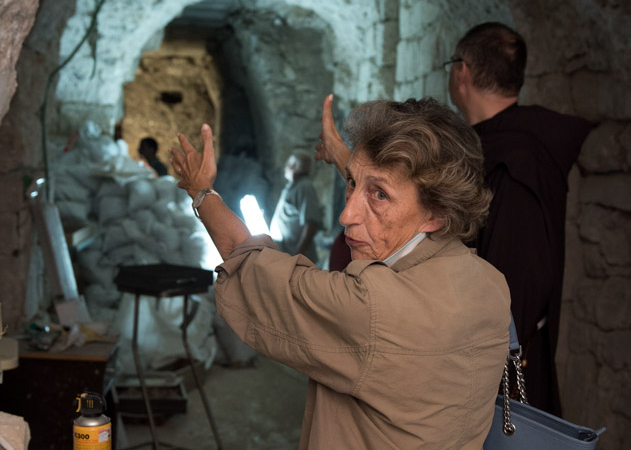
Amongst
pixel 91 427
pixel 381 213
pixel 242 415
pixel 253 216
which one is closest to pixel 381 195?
pixel 381 213

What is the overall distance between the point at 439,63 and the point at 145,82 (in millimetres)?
9742

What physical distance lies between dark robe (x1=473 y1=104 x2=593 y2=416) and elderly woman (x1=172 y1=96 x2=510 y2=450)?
1.82 feet

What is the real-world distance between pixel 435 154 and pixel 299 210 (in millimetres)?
3959

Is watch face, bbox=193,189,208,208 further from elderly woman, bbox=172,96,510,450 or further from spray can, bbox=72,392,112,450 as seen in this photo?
spray can, bbox=72,392,112,450

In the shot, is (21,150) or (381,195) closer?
(381,195)

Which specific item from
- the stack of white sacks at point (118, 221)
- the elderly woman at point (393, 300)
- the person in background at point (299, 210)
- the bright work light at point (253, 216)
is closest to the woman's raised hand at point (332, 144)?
the bright work light at point (253, 216)

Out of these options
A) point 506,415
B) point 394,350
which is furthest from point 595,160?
point 394,350

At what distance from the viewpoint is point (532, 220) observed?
6.27ft

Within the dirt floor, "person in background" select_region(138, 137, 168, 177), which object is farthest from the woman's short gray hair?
"person in background" select_region(138, 137, 168, 177)

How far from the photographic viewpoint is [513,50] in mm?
2088

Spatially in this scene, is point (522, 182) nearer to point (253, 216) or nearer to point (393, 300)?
point (253, 216)

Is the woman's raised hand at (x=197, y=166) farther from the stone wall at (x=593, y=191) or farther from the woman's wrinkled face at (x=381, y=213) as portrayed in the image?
the stone wall at (x=593, y=191)

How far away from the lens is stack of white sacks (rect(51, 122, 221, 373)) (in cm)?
543

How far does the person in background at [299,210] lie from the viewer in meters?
5.17
